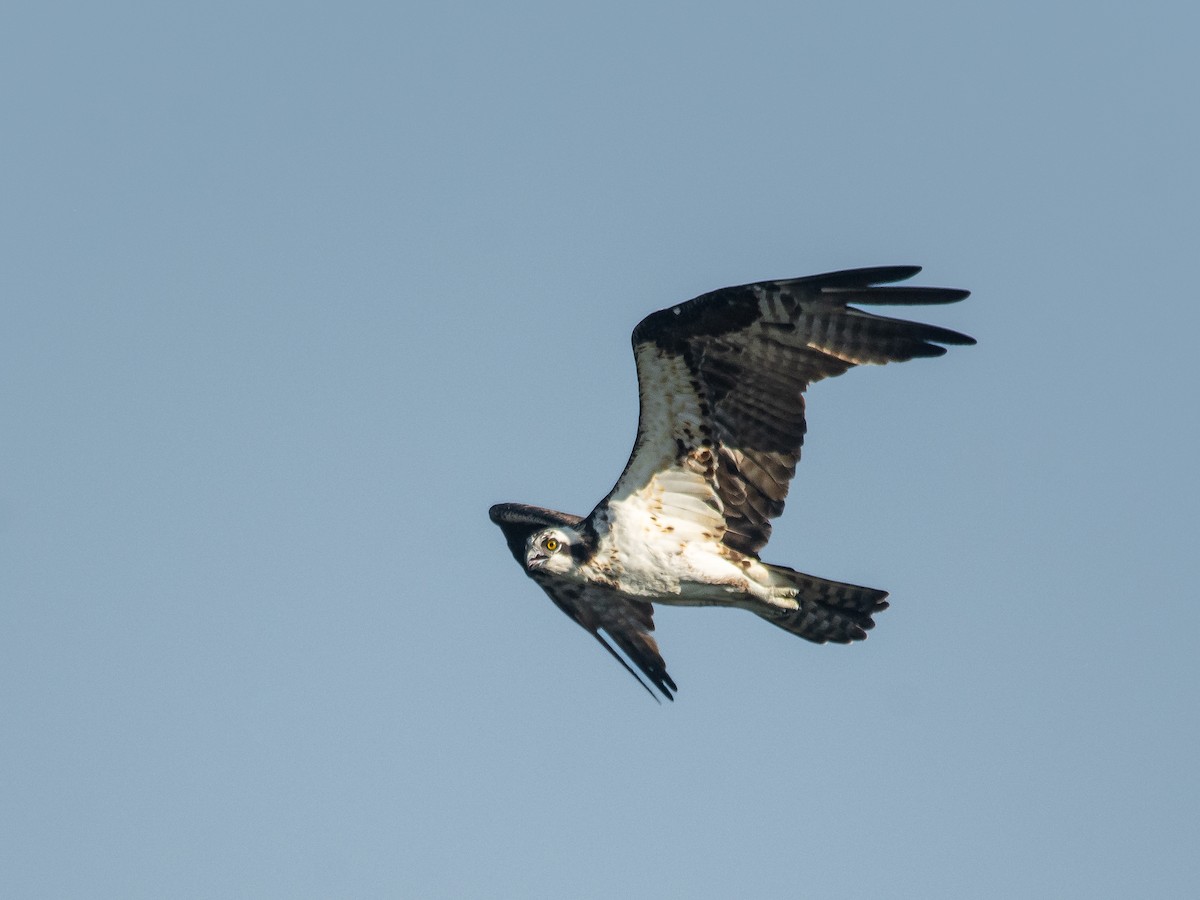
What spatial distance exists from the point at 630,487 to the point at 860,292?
8.88ft

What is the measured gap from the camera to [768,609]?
659 inches

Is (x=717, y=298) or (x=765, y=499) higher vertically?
(x=717, y=298)

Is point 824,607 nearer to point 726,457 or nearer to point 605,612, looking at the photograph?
point 726,457

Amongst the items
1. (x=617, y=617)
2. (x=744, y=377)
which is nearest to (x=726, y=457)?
(x=744, y=377)

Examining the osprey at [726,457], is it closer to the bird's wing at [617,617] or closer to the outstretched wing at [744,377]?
the outstretched wing at [744,377]

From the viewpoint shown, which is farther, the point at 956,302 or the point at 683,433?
the point at 683,433

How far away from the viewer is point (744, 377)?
1597cm

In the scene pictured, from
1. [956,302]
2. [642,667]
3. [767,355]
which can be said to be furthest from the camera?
[642,667]

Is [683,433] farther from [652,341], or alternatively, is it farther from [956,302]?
[956,302]

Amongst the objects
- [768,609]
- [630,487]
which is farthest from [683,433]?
[768,609]

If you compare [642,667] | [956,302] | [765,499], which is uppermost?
[956,302]

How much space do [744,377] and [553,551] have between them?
87.7 inches

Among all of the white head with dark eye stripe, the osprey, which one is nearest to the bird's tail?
the osprey

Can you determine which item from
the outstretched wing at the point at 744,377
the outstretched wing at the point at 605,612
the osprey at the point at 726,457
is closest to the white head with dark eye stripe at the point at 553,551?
the osprey at the point at 726,457
